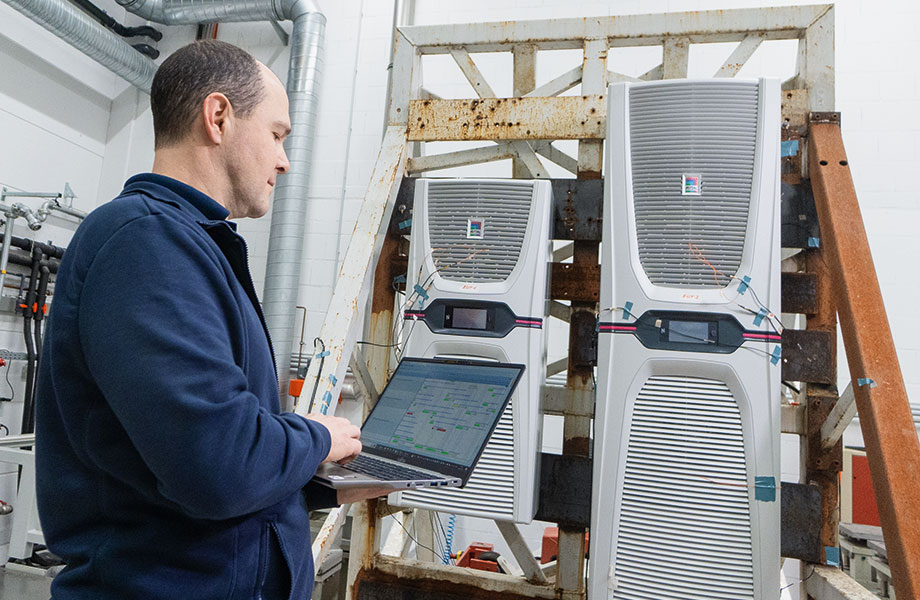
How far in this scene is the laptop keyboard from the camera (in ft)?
2.93

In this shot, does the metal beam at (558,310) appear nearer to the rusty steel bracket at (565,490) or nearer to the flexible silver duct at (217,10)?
the rusty steel bracket at (565,490)

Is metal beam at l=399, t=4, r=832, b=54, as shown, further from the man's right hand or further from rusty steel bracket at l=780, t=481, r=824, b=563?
the man's right hand

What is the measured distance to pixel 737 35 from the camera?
2.04 metres

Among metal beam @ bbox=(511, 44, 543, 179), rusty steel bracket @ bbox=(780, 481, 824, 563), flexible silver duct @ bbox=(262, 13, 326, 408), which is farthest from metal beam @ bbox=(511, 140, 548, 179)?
flexible silver duct @ bbox=(262, 13, 326, 408)

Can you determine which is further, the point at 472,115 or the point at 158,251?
the point at 472,115

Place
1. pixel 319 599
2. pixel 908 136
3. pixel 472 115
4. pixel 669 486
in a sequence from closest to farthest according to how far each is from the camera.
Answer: pixel 669 486, pixel 472 115, pixel 319 599, pixel 908 136

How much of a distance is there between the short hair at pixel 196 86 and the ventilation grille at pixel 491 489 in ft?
4.16

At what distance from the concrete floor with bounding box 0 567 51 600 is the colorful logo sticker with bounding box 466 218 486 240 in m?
2.48

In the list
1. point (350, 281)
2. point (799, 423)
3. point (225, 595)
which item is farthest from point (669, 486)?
point (225, 595)

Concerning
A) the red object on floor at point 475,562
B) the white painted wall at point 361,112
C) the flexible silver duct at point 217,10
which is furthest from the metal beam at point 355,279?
the flexible silver duct at point 217,10

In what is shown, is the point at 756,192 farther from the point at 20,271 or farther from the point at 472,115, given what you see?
the point at 20,271

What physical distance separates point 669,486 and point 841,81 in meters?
Answer: 3.17

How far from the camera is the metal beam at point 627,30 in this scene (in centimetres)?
199

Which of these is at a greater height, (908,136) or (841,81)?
(841,81)
